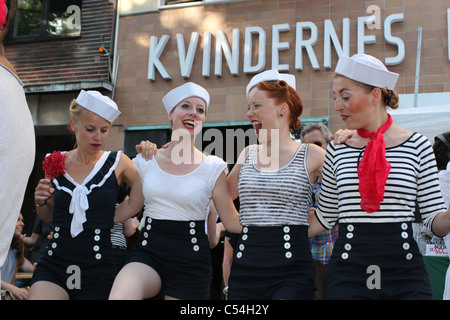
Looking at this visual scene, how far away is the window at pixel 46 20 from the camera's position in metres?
9.57

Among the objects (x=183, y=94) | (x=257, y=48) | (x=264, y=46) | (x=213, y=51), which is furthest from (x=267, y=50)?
(x=183, y=94)

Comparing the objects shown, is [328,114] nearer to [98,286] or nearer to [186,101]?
[186,101]

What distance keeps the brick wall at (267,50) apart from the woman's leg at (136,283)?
17.8ft

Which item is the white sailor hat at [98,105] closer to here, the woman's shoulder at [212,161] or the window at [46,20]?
the woman's shoulder at [212,161]

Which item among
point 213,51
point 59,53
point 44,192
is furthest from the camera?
point 59,53

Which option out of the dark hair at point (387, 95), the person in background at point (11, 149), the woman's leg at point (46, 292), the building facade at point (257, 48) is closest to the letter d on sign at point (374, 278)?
the dark hair at point (387, 95)

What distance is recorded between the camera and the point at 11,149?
1.62m

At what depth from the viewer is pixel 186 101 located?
10.7 ft

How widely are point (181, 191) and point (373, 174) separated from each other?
1.23 m

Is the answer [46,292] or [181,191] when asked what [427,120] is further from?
[46,292]

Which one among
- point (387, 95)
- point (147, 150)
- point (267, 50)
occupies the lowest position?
point (147, 150)

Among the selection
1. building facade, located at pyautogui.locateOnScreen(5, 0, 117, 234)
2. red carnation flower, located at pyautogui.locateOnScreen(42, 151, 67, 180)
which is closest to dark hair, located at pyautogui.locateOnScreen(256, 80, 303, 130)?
red carnation flower, located at pyautogui.locateOnScreen(42, 151, 67, 180)

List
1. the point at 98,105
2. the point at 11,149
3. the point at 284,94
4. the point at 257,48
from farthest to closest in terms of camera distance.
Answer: the point at 257,48, the point at 98,105, the point at 284,94, the point at 11,149

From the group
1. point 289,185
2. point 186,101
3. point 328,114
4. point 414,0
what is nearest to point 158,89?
point 328,114
